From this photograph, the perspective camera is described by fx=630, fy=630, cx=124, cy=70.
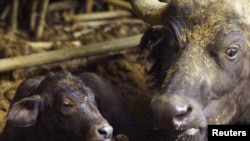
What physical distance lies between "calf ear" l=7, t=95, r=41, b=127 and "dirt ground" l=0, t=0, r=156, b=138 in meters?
1.07

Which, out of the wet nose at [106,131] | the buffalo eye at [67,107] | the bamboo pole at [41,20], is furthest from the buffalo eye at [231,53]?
the bamboo pole at [41,20]

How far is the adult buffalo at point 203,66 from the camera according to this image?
3.85 metres

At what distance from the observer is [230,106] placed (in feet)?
13.9

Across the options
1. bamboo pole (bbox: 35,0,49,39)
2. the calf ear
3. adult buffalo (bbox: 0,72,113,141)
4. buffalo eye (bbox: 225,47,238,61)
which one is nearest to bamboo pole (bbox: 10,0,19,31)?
bamboo pole (bbox: 35,0,49,39)

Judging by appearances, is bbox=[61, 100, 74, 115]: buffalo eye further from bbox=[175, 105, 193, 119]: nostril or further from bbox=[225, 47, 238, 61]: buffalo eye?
bbox=[225, 47, 238, 61]: buffalo eye

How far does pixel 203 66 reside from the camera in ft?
A: 13.1

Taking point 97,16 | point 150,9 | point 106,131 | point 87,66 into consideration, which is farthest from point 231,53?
point 97,16

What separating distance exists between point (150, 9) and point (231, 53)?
2.70ft

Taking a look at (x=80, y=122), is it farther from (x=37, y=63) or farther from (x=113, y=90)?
(x=37, y=63)

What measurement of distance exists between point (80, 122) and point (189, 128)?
0.89 metres

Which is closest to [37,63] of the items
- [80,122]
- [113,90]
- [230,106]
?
[113,90]

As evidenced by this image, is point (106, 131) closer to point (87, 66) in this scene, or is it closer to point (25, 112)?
point (25, 112)

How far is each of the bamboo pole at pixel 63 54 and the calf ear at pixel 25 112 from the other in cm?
126

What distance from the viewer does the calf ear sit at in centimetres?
442
